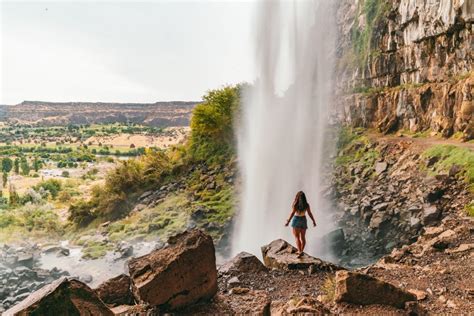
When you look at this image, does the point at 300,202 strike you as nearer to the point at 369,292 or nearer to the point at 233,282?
the point at 233,282

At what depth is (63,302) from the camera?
13.1 ft

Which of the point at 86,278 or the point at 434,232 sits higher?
the point at 434,232

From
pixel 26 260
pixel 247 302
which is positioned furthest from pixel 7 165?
pixel 247 302

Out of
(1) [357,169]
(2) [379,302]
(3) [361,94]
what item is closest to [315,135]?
(1) [357,169]

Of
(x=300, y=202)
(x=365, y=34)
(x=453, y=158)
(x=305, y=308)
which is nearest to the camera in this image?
(x=305, y=308)

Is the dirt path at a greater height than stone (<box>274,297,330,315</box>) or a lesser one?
greater

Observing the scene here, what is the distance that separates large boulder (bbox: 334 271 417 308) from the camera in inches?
207

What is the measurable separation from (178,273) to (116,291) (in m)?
1.85

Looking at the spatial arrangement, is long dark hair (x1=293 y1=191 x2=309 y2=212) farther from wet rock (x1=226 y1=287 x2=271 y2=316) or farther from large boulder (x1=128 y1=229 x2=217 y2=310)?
large boulder (x1=128 y1=229 x2=217 y2=310)

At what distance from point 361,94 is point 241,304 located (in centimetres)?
2191

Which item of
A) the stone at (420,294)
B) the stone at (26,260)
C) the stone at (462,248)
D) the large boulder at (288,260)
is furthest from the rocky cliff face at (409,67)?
the stone at (26,260)

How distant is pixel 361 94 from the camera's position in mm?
25109

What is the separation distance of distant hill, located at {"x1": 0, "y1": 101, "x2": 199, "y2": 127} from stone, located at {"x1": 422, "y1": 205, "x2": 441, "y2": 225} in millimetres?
109009

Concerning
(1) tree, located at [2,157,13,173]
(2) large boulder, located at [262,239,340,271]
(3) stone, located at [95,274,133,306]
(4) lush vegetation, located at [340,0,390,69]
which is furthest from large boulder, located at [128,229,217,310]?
(1) tree, located at [2,157,13,173]
